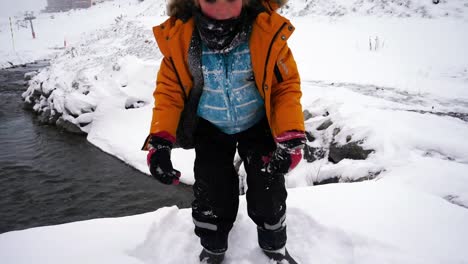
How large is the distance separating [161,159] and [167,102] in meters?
0.32

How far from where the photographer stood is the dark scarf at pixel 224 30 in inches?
59.3

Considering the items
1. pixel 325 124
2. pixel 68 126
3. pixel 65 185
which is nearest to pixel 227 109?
pixel 325 124

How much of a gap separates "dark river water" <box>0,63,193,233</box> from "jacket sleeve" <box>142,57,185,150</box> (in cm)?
276

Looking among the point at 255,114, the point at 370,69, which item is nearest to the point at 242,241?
the point at 255,114

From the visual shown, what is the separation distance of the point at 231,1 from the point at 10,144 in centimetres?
689

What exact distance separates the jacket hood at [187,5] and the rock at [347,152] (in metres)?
2.37

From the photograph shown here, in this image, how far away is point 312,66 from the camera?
6949 mm

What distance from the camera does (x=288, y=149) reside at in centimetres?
151

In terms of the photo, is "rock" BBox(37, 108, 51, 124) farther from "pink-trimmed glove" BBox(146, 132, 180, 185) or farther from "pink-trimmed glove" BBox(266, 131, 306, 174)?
"pink-trimmed glove" BBox(266, 131, 306, 174)

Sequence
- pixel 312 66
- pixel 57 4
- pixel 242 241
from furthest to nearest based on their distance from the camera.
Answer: pixel 57 4
pixel 312 66
pixel 242 241

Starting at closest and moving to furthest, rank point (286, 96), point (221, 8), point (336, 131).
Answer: point (221, 8) < point (286, 96) < point (336, 131)

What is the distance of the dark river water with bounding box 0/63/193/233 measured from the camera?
4.09 metres

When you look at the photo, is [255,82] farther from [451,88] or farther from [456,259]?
[451,88]

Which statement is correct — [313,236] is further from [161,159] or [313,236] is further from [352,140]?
[352,140]
